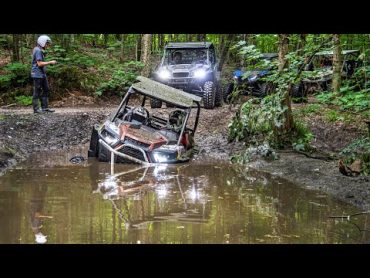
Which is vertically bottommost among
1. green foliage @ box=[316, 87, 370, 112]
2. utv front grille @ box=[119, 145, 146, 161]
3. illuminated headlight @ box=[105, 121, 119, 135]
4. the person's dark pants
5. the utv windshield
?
utv front grille @ box=[119, 145, 146, 161]

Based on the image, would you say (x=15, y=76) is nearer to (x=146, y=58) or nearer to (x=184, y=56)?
(x=146, y=58)

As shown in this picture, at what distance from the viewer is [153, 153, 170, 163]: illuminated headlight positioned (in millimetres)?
9211

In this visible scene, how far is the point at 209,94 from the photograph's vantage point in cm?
1503

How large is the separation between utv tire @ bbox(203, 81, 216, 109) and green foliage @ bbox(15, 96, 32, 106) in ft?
18.2

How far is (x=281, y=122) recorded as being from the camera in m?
9.45

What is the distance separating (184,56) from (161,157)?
769 cm

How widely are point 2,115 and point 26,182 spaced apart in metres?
5.17

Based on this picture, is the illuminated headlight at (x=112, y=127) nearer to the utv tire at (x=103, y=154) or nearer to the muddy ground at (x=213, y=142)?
the utv tire at (x=103, y=154)

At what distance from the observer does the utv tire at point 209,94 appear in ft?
49.1

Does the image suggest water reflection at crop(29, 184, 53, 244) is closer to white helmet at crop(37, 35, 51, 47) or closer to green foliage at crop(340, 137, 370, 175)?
green foliage at crop(340, 137, 370, 175)

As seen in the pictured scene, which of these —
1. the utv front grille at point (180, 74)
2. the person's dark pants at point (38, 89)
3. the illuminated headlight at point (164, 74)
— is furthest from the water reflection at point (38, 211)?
the utv front grille at point (180, 74)

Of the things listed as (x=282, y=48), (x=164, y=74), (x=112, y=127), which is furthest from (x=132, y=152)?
(x=164, y=74)

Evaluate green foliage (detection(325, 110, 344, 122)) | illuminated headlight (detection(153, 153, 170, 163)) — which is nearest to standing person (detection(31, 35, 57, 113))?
illuminated headlight (detection(153, 153, 170, 163))
